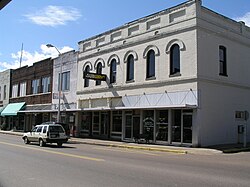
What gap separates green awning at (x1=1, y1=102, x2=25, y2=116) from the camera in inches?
1753

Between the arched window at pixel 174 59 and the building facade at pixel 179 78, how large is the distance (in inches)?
2.9

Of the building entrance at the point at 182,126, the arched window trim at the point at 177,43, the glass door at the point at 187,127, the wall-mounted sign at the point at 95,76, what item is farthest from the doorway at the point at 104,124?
the glass door at the point at 187,127

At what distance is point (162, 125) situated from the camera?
24.2 m

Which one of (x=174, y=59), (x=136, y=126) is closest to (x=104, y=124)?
(x=136, y=126)

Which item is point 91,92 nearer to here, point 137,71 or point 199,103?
point 137,71

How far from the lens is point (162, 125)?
24234mm

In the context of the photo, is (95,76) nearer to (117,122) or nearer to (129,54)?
(129,54)

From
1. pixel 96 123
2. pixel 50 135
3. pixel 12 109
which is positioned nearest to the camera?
pixel 50 135

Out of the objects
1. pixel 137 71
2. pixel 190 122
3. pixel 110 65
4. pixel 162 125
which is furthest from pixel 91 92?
pixel 190 122

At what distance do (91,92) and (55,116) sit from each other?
8086 mm

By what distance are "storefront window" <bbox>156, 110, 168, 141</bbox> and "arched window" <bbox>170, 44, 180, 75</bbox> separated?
3.14 metres

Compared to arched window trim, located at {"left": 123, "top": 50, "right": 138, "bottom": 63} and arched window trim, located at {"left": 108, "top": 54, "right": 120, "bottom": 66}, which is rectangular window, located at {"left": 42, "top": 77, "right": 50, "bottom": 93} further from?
arched window trim, located at {"left": 123, "top": 50, "right": 138, "bottom": 63}

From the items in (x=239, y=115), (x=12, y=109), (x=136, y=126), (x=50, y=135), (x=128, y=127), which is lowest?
(x=50, y=135)

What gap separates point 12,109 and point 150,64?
27489 mm
